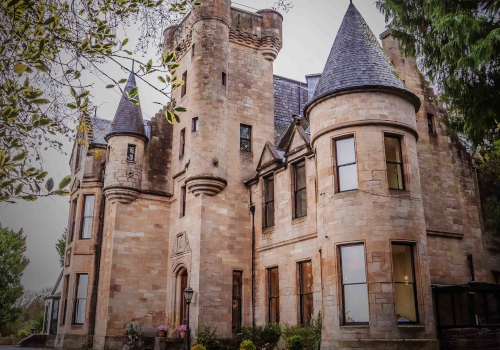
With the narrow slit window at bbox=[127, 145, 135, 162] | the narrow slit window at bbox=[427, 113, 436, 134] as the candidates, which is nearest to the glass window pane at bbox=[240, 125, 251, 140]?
the narrow slit window at bbox=[127, 145, 135, 162]

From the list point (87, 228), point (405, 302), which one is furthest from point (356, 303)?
point (87, 228)

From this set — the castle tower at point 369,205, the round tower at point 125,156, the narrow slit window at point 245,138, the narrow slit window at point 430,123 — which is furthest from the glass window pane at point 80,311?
the narrow slit window at point 430,123

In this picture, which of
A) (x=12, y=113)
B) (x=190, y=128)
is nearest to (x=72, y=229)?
(x=190, y=128)

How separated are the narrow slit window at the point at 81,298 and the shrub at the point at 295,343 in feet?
43.0

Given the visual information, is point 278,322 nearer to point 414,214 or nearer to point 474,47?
point 414,214

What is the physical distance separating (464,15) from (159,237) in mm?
18101

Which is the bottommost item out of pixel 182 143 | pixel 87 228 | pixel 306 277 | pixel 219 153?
pixel 306 277

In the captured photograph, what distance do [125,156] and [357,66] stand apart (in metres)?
13.7

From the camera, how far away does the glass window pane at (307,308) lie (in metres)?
18.6

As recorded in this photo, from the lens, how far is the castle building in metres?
15.6

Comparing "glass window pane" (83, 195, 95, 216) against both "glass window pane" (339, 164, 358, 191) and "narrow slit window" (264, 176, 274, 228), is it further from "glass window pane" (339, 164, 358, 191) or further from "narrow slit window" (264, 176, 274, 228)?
"glass window pane" (339, 164, 358, 191)

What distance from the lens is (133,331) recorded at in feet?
74.4

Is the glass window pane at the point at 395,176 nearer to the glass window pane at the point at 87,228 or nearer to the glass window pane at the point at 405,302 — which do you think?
the glass window pane at the point at 405,302

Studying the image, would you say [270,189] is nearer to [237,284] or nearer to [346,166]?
[237,284]
